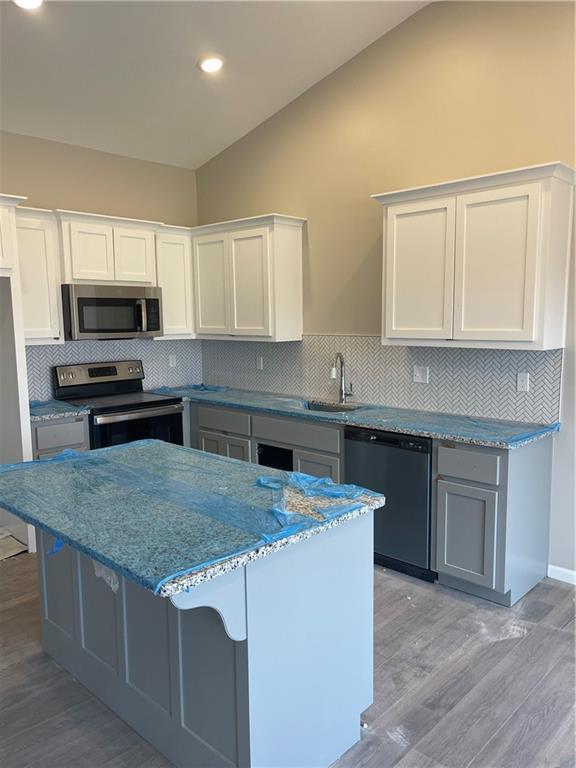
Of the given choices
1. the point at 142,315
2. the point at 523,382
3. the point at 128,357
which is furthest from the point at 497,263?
the point at 128,357

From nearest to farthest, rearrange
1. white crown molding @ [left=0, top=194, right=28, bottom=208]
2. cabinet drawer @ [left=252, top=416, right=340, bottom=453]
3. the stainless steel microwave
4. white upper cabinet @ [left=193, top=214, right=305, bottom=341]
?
white crown molding @ [left=0, top=194, right=28, bottom=208] < cabinet drawer @ [left=252, top=416, right=340, bottom=453] < the stainless steel microwave < white upper cabinet @ [left=193, top=214, right=305, bottom=341]

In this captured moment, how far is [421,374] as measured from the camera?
386 cm

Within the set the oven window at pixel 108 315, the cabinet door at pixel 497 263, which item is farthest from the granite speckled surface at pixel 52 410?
the cabinet door at pixel 497 263

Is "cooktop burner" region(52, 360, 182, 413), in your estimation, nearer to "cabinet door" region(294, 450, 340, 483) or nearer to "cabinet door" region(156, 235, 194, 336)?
"cabinet door" region(156, 235, 194, 336)

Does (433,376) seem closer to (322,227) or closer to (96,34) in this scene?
(322,227)

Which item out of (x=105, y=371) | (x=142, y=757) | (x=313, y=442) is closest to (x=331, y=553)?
(x=142, y=757)

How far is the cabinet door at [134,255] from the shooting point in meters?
4.55

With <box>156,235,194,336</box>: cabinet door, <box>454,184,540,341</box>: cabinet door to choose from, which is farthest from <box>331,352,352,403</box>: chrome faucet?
<box>156,235,194,336</box>: cabinet door

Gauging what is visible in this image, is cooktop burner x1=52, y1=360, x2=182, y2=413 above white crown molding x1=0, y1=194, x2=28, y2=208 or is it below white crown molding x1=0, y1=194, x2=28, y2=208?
below

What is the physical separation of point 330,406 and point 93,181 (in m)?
2.66

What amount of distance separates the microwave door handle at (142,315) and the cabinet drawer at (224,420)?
2.61ft

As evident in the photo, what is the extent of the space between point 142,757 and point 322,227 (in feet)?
11.6

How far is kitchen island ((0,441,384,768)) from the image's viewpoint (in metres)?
1.62

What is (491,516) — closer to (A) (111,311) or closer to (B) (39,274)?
(A) (111,311)
